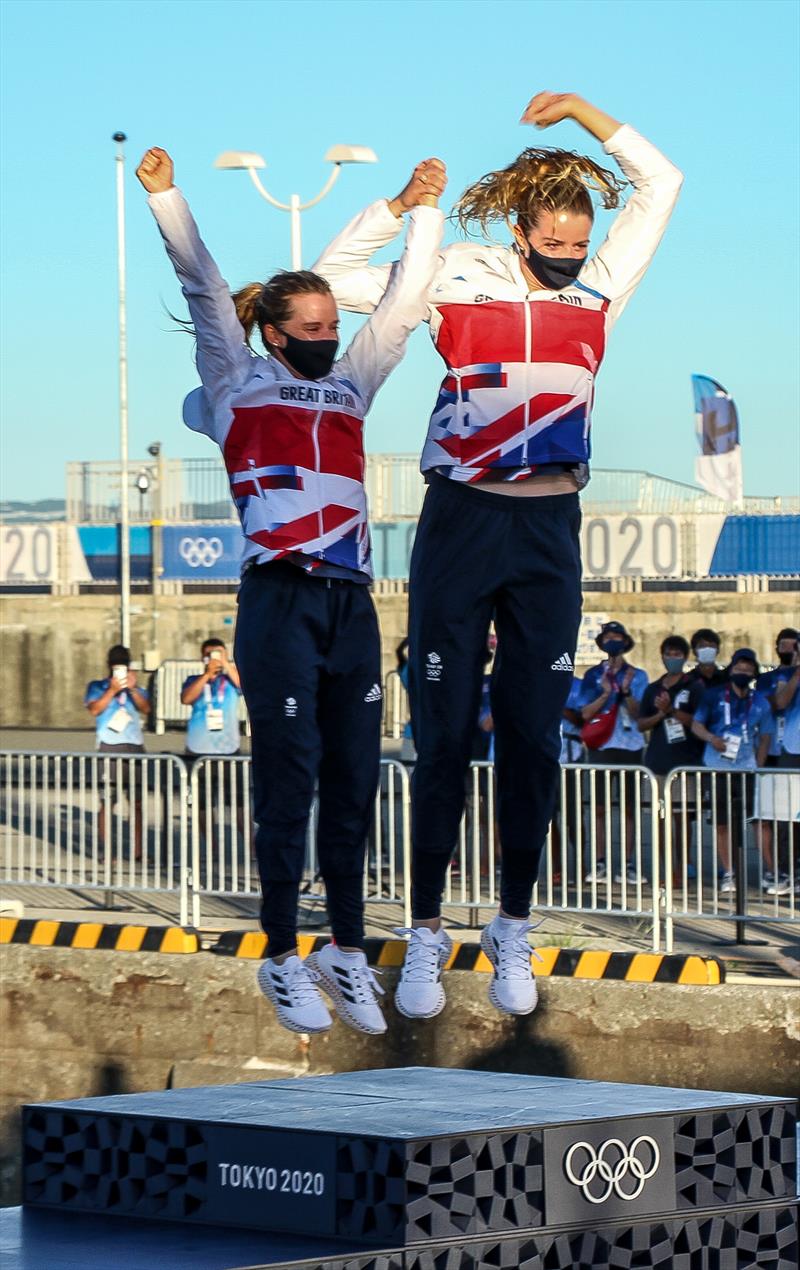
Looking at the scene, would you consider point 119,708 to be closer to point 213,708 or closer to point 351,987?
point 213,708

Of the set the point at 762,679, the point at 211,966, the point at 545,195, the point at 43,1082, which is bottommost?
the point at 43,1082

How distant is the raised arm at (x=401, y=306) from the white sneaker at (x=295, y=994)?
1.57m

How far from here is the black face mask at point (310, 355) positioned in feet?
19.4

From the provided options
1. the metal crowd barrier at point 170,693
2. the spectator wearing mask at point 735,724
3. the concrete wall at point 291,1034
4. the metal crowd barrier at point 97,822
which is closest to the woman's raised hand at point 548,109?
the concrete wall at point 291,1034

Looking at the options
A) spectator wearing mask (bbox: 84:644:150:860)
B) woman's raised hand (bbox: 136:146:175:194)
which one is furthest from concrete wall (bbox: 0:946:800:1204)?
woman's raised hand (bbox: 136:146:175:194)

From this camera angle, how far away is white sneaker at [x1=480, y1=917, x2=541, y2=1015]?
19.9 feet

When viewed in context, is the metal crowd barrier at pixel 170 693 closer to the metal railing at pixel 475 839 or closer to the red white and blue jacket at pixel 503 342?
the metal railing at pixel 475 839

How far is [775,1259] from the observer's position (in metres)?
5.75

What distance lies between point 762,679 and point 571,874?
2.56 m

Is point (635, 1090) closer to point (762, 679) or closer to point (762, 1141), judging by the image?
point (762, 1141)

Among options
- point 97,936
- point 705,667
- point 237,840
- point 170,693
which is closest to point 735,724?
point 705,667

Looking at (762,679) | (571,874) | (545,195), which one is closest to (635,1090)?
(545,195)

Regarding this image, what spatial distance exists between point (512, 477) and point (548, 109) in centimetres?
107

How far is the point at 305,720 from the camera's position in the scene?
572cm
